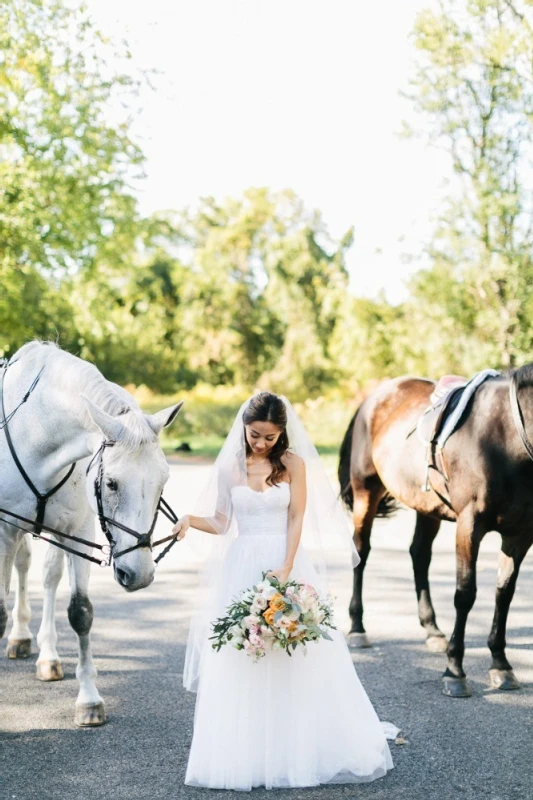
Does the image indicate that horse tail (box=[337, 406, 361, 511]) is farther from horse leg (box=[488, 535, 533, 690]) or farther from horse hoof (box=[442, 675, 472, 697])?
horse hoof (box=[442, 675, 472, 697])

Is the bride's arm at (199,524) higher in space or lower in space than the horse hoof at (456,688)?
higher

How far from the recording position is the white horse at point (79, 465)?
341cm

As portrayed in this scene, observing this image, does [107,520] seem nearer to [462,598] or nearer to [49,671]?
[49,671]

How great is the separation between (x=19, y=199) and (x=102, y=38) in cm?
441

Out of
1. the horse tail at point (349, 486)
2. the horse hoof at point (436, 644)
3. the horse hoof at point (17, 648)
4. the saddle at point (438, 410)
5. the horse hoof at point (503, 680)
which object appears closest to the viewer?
the horse hoof at point (503, 680)

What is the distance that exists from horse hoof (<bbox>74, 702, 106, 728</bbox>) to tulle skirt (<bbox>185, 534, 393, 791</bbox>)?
887 mm

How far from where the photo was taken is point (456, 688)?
182 inches

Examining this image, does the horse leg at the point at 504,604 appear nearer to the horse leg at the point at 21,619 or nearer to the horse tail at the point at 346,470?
the horse tail at the point at 346,470

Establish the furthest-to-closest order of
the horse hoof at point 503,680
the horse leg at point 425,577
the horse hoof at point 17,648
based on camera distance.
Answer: the horse leg at point 425,577
the horse hoof at point 17,648
the horse hoof at point 503,680

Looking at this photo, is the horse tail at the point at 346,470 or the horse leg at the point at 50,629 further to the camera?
the horse tail at the point at 346,470

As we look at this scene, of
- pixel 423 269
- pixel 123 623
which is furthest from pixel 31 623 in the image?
pixel 423 269

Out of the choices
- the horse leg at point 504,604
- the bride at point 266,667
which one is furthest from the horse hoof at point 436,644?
the bride at point 266,667

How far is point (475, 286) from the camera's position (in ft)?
65.0

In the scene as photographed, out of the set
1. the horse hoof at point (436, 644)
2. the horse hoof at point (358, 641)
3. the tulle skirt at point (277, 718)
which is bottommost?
the horse hoof at point (358, 641)
